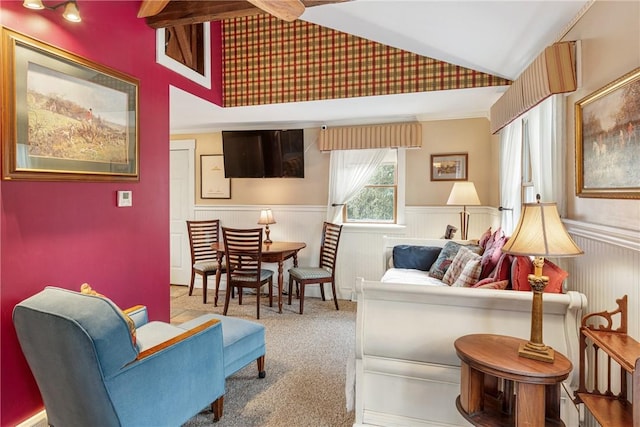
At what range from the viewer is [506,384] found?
1.67 metres

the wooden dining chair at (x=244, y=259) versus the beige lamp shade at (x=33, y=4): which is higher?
the beige lamp shade at (x=33, y=4)

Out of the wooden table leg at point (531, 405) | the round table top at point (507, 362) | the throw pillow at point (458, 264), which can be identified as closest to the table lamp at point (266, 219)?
the throw pillow at point (458, 264)

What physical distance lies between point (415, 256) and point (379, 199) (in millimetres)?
1190

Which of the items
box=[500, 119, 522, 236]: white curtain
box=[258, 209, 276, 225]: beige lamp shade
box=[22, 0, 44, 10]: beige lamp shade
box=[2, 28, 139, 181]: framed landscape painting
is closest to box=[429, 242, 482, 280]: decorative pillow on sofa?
box=[500, 119, 522, 236]: white curtain

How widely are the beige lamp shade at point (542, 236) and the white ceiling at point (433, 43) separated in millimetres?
1205

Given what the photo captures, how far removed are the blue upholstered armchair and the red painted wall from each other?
1.42 feet

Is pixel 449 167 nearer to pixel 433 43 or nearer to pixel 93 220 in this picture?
pixel 433 43

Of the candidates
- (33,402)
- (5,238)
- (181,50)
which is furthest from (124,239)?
(181,50)

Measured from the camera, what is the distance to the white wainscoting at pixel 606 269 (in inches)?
59.4

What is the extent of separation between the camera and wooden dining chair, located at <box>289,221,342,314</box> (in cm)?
416

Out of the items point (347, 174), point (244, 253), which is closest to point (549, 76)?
point (347, 174)

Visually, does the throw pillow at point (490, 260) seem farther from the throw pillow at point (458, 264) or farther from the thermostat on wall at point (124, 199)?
the thermostat on wall at point (124, 199)

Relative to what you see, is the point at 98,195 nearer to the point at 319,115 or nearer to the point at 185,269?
the point at 319,115

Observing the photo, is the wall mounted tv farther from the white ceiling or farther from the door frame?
the door frame
